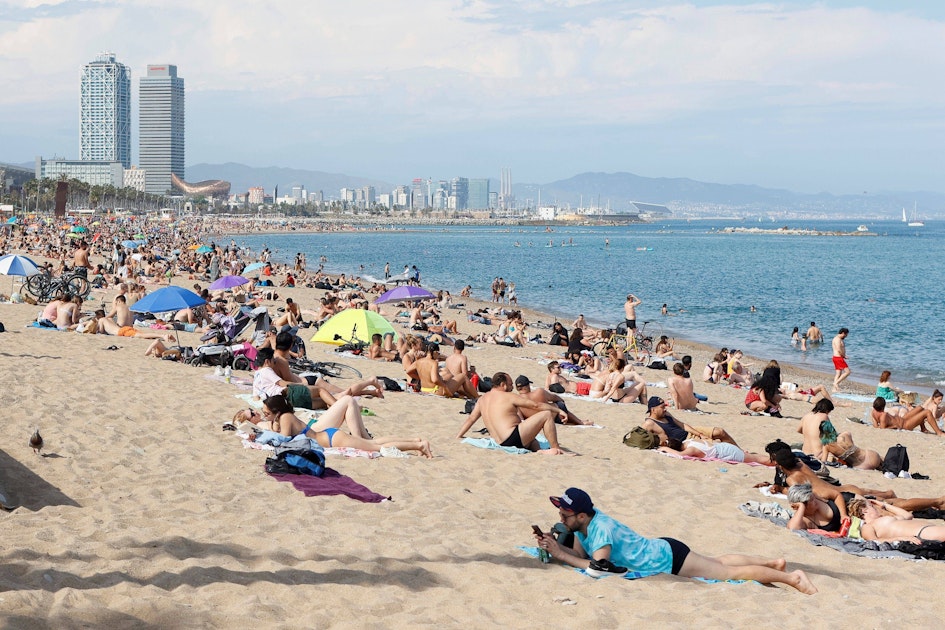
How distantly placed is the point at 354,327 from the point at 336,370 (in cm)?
168

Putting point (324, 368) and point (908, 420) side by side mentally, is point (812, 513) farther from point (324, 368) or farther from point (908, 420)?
point (324, 368)

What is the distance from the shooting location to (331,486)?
7125mm

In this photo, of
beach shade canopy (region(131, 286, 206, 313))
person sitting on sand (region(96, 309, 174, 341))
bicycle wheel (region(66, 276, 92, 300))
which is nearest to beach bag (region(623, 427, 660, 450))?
beach shade canopy (region(131, 286, 206, 313))

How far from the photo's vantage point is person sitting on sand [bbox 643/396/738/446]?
1001 centimetres

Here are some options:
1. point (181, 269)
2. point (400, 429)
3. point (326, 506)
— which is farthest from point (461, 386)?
point (181, 269)

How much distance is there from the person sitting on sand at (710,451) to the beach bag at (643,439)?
10 centimetres

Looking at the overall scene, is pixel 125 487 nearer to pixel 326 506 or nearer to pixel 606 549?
pixel 326 506

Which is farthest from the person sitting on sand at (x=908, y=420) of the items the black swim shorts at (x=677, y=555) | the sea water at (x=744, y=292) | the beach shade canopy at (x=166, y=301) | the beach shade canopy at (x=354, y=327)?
the beach shade canopy at (x=166, y=301)

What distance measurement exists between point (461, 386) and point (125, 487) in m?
6.46

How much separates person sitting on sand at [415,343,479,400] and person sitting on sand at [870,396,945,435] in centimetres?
587

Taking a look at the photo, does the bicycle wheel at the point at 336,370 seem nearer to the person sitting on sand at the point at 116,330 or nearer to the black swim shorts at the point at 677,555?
the person sitting on sand at the point at 116,330

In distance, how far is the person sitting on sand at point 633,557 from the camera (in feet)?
18.8

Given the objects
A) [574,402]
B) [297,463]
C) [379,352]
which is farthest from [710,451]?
[379,352]

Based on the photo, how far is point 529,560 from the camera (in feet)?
19.2
